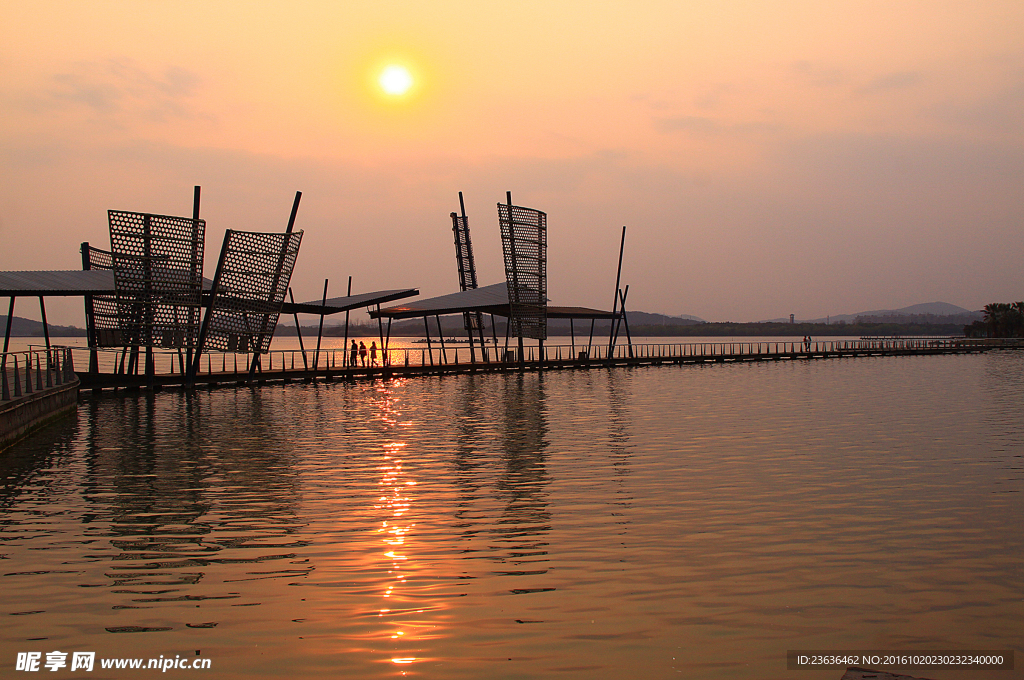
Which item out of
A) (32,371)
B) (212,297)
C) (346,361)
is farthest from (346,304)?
(32,371)

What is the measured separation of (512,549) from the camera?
32.9 ft

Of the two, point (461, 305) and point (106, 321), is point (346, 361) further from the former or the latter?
point (106, 321)

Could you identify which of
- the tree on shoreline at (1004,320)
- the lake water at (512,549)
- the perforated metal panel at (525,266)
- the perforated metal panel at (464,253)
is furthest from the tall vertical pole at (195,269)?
the tree on shoreline at (1004,320)

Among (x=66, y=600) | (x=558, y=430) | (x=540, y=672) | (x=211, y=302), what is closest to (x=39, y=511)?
(x=66, y=600)

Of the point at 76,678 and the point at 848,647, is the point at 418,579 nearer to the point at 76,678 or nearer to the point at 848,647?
the point at 76,678

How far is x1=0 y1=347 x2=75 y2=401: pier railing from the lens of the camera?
2010cm

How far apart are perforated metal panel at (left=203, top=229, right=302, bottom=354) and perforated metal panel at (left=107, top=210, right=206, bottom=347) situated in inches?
46.0

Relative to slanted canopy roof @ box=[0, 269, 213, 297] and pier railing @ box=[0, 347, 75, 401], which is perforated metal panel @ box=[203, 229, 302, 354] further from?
pier railing @ box=[0, 347, 75, 401]

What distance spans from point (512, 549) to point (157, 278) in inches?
1112

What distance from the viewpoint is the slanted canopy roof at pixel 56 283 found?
31609mm

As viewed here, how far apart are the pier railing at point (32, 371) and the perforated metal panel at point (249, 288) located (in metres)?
7.11

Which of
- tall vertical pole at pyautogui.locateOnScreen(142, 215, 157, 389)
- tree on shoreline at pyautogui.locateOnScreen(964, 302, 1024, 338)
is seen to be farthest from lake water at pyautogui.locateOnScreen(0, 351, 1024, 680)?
tree on shoreline at pyautogui.locateOnScreen(964, 302, 1024, 338)

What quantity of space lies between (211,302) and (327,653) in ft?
104

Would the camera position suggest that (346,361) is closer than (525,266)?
Yes
